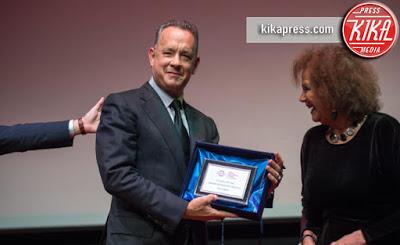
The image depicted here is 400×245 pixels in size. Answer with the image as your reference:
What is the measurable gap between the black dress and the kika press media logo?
1.43 m

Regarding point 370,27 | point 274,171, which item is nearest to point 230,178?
point 274,171

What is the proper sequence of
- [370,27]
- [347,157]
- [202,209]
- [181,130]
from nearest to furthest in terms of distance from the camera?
[202,209], [181,130], [347,157], [370,27]

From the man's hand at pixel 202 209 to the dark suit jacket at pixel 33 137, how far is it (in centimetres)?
55

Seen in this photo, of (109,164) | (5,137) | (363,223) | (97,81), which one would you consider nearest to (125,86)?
(97,81)

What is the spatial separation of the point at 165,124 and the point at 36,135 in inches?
18.9

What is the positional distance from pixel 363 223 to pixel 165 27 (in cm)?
100

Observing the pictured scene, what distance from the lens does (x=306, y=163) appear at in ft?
5.67

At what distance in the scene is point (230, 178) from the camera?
4.49 feet

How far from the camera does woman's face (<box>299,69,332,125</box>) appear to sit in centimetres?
158

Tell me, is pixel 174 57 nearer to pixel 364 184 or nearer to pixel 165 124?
pixel 165 124

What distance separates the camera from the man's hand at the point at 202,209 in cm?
126

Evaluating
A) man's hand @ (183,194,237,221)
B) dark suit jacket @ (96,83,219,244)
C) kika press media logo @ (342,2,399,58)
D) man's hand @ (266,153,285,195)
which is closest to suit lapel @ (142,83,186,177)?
dark suit jacket @ (96,83,219,244)

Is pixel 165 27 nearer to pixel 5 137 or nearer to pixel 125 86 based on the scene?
pixel 5 137

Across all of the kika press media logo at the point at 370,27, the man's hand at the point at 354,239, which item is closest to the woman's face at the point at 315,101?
the man's hand at the point at 354,239
